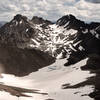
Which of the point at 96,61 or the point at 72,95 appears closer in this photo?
the point at 72,95

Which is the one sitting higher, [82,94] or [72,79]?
[72,79]

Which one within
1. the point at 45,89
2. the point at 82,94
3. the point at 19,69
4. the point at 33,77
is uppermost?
the point at 19,69

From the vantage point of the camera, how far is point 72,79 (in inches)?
5157

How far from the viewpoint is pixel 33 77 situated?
175375 mm

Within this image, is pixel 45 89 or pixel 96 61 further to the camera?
pixel 96 61

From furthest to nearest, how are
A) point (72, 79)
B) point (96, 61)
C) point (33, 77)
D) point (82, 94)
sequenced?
point (33, 77), point (96, 61), point (72, 79), point (82, 94)

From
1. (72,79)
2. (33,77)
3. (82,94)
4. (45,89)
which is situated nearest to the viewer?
(82,94)

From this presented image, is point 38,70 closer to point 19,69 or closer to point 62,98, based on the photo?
point 19,69

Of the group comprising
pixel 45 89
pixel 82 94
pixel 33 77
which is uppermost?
pixel 33 77

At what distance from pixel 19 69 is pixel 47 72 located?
22.2 m

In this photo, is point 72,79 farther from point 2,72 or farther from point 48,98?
point 2,72

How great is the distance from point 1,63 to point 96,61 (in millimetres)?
66124

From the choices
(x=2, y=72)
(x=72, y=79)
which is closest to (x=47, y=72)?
(x=2, y=72)

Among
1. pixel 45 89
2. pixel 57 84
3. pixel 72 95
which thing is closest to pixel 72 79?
pixel 57 84
